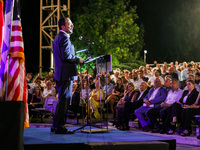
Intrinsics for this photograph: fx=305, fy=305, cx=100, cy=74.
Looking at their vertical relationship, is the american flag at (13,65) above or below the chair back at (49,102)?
above

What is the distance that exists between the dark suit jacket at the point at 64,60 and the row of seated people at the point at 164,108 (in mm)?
3233

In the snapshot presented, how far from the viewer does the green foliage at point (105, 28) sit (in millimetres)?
22844

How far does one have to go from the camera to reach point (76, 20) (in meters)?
24.7

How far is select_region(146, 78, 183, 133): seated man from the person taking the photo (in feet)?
26.1

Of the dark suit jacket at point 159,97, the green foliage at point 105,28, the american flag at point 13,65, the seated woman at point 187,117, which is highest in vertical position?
the green foliage at point 105,28

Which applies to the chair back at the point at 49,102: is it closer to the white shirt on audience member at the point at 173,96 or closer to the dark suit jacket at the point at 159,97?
the dark suit jacket at the point at 159,97

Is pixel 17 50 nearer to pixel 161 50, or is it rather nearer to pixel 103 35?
pixel 103 35

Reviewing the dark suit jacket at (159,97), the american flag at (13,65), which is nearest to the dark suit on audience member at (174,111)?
the dark suit jacket at (159,97)

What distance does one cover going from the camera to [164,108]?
784 centimetres

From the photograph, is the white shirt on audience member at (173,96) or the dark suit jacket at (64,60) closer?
the dark suit jacket at (64,60)

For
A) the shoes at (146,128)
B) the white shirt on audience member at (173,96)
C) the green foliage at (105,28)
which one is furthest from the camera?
the green foliage at (105,28)

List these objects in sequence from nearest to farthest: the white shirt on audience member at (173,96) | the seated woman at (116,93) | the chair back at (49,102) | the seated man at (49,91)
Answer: the white shirt on audience member at (173,96) < the seated woman at (116,93) < the chair back at (49,102) < the seated man at (49,91)

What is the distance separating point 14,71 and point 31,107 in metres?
6.73

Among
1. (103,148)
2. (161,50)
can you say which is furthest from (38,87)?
(161,50)
